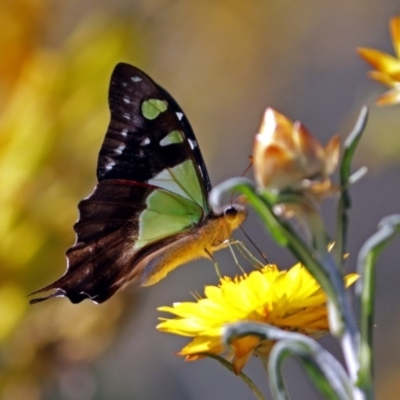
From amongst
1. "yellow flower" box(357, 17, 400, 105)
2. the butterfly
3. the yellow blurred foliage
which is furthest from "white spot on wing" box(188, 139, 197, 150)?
"yellow flower" box(357, 17, 400, 105)

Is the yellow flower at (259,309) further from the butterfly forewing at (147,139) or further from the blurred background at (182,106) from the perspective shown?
the blurred background at (182,106)

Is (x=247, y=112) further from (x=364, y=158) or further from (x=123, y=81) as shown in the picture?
(x=123, y=81)

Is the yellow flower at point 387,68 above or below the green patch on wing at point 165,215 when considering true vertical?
below

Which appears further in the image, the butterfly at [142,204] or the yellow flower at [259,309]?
the butterfly at [142,204]

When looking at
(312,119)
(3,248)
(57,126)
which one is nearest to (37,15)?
(57,126)

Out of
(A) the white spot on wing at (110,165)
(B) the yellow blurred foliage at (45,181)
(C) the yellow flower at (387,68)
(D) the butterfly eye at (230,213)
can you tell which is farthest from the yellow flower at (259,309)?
(B) the yellow blurred foliage at (45,181)

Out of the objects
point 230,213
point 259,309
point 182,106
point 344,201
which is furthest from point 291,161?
point 182,106

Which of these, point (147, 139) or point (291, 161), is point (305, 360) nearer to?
point (291, 161)

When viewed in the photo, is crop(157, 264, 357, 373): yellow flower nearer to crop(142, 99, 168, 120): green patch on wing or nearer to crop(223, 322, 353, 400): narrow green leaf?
→ crop(223, 322, 353, 400): narrow green leaf
